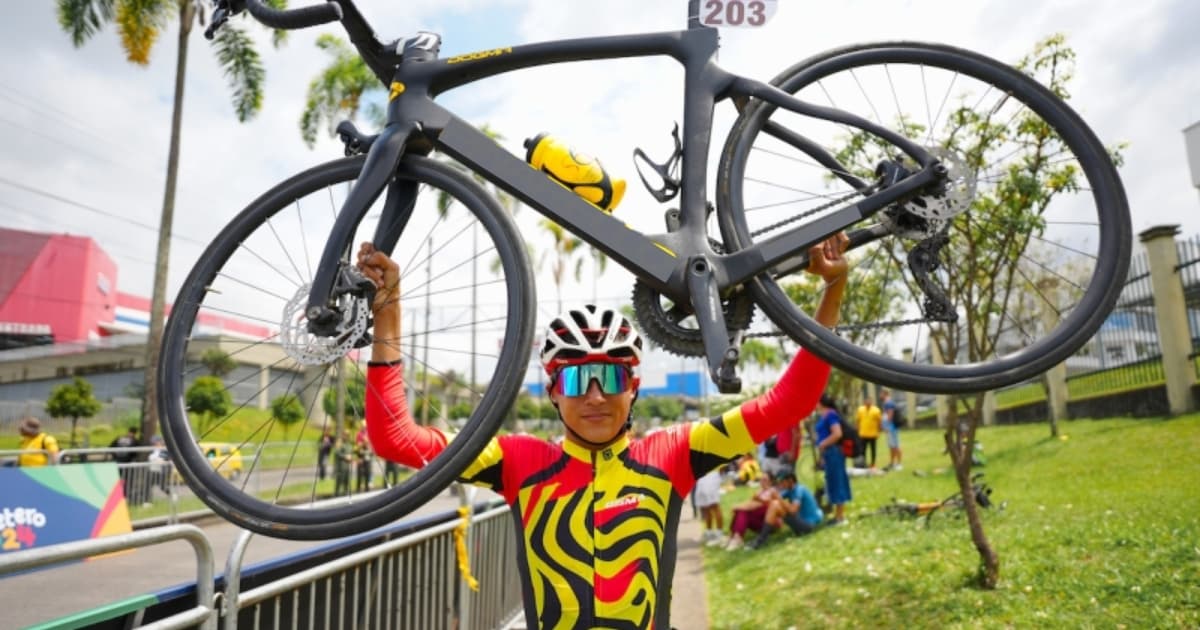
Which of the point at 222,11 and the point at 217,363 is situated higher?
the point at 222,11

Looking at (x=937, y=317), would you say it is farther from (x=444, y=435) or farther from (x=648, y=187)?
(x=444, y=435)

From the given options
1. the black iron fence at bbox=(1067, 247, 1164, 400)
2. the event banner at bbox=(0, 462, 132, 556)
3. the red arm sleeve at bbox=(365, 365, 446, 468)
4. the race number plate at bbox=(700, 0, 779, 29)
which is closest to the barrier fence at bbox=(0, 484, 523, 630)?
the red arm sleeve at bbox=(365, 365, 446, 468)

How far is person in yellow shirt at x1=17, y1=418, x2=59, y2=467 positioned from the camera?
990 centimetres

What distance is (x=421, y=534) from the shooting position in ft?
15.1

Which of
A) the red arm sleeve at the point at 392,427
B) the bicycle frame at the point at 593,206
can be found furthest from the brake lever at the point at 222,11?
the red arm sleeve at the point at 392,427

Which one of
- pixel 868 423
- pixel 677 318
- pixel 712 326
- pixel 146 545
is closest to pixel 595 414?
pixel 677 318

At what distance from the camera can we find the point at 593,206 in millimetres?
2557

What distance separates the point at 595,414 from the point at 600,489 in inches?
11.0

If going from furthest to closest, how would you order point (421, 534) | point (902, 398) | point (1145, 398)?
point (902, 398) → point (1145, 398) → point (421, 534)

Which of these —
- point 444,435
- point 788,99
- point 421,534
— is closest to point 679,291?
point 788,99

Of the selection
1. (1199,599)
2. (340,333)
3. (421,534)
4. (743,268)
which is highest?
(743,268)

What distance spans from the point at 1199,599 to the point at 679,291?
4615 mm

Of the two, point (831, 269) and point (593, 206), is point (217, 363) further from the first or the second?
point (831, 269)

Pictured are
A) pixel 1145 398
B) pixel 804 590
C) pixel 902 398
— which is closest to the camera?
pixel 804 590
